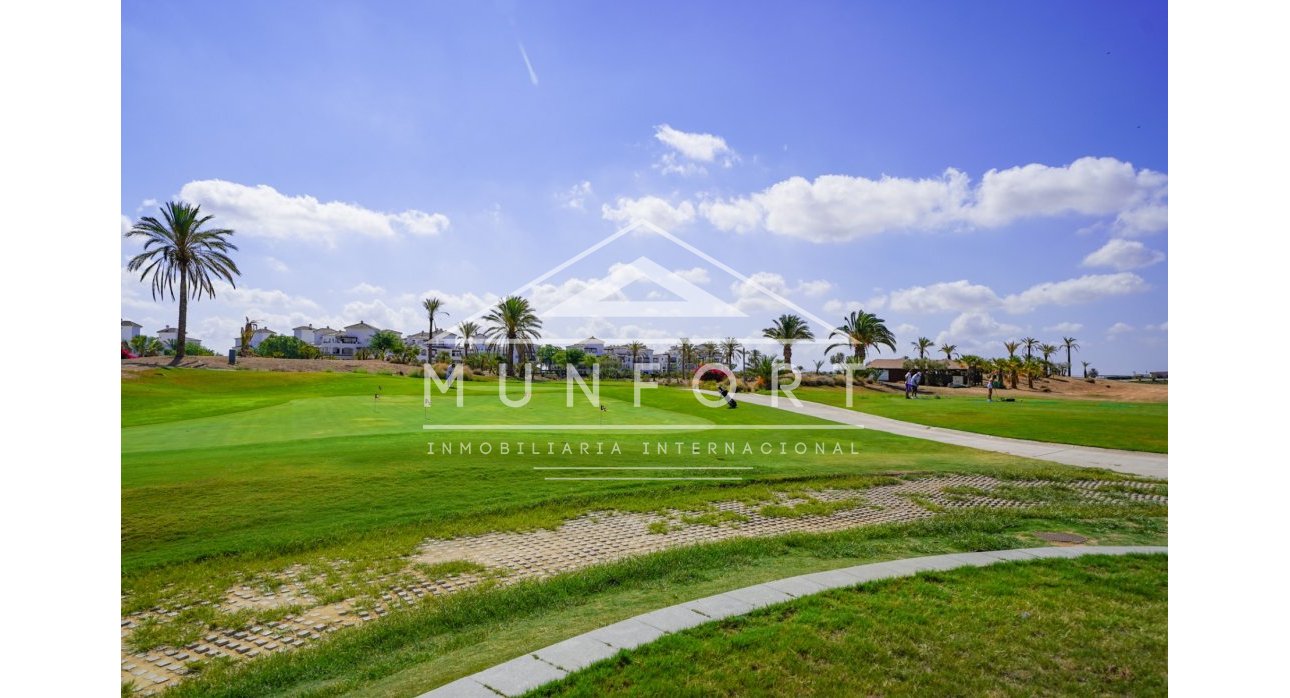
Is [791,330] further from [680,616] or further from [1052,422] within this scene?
[680,616]

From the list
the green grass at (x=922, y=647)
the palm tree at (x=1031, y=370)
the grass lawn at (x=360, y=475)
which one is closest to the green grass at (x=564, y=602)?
the green grass at (x=922, y=647)

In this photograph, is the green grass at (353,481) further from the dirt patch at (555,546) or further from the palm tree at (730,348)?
the palm tree at (730,348)

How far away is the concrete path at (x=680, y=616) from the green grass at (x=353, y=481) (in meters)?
4.22

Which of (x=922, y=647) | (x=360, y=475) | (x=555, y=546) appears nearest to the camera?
(x=922, y=647)

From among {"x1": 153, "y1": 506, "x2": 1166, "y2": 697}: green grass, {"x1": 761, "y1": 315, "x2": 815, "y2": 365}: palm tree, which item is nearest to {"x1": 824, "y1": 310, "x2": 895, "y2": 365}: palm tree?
{"x1": 761, "y1": 315, "x2": 815, "y2": 365}: palm tree

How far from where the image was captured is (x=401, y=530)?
9516 mm

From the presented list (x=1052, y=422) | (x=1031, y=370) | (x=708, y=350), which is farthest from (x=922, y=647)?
(x=708, y=350)

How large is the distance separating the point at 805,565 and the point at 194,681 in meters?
6.21

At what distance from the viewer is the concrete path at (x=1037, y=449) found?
16.1m

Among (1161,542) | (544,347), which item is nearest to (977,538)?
(1161,542)

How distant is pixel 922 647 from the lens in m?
5.02

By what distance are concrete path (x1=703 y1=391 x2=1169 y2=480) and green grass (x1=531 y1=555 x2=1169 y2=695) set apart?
10792 mm

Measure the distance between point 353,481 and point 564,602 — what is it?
24.8 ft
